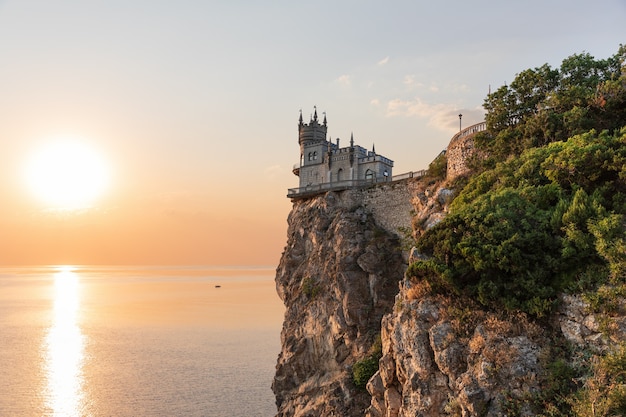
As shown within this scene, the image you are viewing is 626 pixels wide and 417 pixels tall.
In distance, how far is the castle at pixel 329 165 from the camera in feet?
140

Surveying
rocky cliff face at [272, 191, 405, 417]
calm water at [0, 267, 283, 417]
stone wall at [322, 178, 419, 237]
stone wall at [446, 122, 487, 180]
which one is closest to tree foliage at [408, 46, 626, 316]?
stone wall at [446, 122, 487, 180]

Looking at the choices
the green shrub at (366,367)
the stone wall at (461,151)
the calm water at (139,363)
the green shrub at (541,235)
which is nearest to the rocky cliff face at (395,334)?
the green shrub at (541,235)

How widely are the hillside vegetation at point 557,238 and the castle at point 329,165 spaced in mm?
18103

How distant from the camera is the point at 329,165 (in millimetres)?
45719

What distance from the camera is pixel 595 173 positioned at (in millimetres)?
18156

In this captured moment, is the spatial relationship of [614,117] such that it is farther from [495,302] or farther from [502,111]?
[495,302]

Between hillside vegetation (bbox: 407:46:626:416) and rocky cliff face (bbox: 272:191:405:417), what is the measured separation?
39.5 ft

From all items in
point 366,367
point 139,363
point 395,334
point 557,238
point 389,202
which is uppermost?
point 389,202

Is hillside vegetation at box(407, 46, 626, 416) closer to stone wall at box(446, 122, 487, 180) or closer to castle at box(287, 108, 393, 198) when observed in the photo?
stone wall at box(446, 122, 487, 180)

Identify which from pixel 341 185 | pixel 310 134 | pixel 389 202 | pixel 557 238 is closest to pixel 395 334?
pixel 557 238

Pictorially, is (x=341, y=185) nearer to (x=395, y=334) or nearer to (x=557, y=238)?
(x=395, y=334)

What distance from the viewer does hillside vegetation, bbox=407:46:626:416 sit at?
13203mm

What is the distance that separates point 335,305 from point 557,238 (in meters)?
20.1

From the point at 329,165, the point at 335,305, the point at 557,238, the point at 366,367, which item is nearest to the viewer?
the point at 557,238
